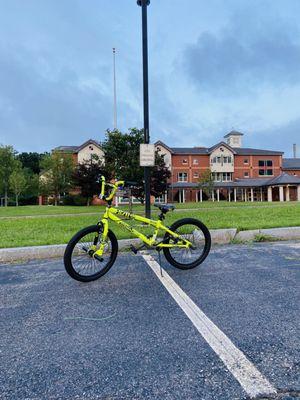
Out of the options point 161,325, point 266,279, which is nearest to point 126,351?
point 161,325

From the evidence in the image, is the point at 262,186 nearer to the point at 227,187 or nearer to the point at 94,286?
the point at 227,187

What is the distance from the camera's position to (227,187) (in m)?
57.5

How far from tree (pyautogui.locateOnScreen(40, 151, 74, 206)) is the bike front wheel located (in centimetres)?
4063

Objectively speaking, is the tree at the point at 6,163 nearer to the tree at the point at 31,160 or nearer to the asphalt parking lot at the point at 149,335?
the tree at the point at 31,160

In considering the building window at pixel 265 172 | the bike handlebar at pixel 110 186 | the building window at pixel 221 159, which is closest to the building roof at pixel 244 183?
the building window at pixel 265 172

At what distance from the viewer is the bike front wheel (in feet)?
15.9

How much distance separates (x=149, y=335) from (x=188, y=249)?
8.02ft

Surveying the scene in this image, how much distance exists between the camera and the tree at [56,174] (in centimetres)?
4428

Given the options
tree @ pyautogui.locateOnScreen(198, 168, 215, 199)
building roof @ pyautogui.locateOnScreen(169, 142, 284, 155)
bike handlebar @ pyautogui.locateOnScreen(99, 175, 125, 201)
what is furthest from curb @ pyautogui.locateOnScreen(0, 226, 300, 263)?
building roof @ pyautogui.locateOnScreen(169, 142, 284, 155)

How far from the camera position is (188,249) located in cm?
498

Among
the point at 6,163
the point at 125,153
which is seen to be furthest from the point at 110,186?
the point at 6,163

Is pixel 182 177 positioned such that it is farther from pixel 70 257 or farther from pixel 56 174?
pixel 70 257

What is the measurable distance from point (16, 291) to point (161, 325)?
2.03 meters

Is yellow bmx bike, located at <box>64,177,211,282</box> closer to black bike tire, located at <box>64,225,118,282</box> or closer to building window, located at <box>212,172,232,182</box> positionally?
black bike tire, located at <box>64,225,118,282</box>
